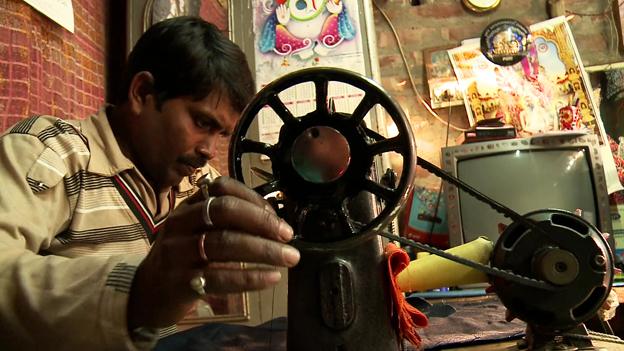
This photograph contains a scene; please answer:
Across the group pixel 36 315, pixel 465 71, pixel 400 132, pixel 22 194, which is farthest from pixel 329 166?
pixel 465 71

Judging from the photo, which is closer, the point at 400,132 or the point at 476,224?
the point at 400,132

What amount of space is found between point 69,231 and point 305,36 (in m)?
1.50

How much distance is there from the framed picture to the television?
0.69m

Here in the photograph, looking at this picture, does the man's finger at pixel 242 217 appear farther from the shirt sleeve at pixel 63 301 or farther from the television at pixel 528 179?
the television at pixel 528 179

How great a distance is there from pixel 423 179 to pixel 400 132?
6.78ft

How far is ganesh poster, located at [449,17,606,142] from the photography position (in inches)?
106

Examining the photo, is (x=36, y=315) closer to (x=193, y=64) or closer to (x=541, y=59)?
(x=193, y=64)

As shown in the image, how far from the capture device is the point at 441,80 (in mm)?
2834

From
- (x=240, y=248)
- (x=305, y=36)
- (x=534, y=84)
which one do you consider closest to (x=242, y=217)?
(x=240, y=248)

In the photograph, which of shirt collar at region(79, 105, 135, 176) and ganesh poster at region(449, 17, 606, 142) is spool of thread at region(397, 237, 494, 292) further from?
ganesh poster at region(449, 17, 606, 142)

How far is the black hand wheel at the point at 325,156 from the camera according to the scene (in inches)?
28.8

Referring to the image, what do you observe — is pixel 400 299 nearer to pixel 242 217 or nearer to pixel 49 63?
pixel 242 217

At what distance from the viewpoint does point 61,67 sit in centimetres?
189

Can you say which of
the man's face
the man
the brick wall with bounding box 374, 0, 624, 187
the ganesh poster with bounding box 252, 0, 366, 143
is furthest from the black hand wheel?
the brick wall with bounding box 374, 0, 624, 187
